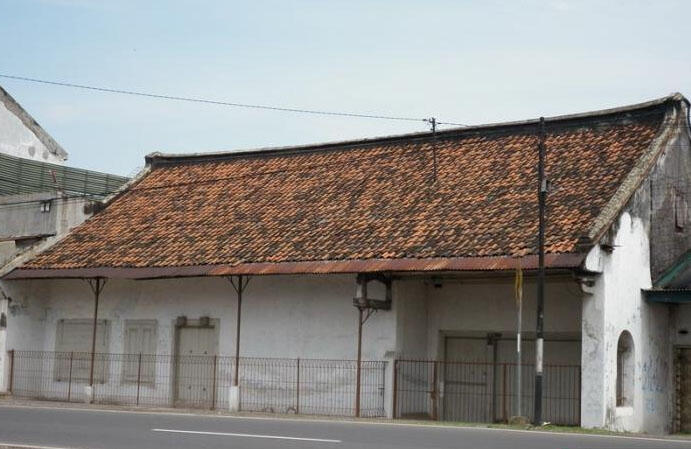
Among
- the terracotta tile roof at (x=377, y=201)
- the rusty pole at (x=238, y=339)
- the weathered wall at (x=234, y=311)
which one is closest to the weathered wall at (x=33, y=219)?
the terracotta tile roof at (x=377, y=201)

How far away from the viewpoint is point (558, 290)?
27.3m

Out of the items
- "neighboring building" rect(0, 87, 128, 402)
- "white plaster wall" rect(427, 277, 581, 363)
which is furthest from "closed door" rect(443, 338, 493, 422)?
"neighboring building" rect(0, 87, 128, 402)

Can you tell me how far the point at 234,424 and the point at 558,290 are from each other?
937 centimetres

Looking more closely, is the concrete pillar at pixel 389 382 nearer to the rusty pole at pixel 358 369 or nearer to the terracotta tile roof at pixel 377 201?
the rusty pole at pixel 358 369

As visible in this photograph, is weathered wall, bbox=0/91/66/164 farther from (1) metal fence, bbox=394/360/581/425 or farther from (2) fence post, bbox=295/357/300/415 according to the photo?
(1) metal fence, bbox=394/360/581/425

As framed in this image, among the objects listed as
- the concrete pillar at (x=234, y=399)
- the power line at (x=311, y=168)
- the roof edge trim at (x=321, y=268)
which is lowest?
the concrete pillar at (x=234, y=399)

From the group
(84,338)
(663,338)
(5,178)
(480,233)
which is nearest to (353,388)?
(480,233)

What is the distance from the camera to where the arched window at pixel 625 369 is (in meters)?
25.9

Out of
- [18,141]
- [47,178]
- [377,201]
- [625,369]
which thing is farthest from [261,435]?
[18,141]

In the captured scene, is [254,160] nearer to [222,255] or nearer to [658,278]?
[222,255]

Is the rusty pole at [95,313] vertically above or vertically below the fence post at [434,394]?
above

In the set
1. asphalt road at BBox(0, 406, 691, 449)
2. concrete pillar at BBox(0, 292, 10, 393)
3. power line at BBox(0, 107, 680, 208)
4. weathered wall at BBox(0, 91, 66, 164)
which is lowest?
asphalt road at BBox(0, 406, 691, 449)

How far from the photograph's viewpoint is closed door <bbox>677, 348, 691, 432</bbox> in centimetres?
2786

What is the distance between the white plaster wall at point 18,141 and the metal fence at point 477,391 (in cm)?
2314
